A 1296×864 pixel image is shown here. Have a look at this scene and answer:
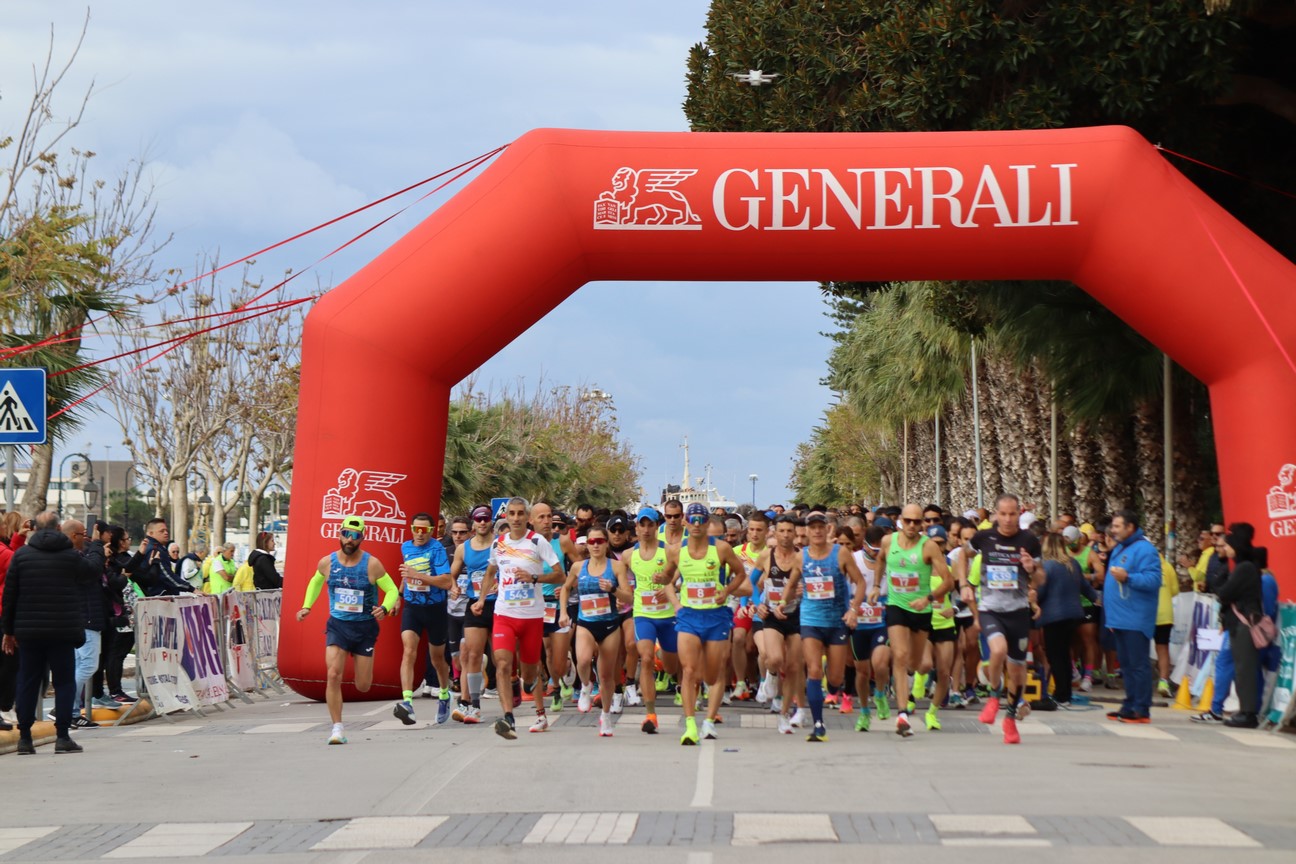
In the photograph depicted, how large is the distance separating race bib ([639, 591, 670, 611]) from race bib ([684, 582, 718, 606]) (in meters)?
0.39

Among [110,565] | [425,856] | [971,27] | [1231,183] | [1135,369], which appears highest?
[971,27]

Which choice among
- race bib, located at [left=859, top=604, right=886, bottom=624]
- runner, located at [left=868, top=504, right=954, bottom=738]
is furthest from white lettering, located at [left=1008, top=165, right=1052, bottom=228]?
race bib, located at [left=859, top=604, right=886, bottom=624]

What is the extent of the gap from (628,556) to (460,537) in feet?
8.75

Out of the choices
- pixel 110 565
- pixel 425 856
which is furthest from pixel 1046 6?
pixel 425 856

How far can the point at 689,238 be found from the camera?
17031 mm

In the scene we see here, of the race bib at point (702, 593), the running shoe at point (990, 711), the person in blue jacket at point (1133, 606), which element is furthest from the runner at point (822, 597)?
the person in blue jacket at point (1133, 606)

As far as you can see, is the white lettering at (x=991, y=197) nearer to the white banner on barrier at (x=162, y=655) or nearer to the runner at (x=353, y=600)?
the runner at (x=353, y=600)

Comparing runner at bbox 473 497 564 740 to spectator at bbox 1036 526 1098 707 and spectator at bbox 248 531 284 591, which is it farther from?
spectator at bbox 248 531 284 591

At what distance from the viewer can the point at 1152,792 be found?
10367mm

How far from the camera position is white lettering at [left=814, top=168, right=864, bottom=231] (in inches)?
663

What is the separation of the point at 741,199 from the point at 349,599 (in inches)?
225

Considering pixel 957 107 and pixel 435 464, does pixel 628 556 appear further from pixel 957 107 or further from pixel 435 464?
pixel 957 107

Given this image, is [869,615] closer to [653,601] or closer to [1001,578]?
[1001,578]

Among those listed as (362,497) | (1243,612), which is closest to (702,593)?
(362,497)
